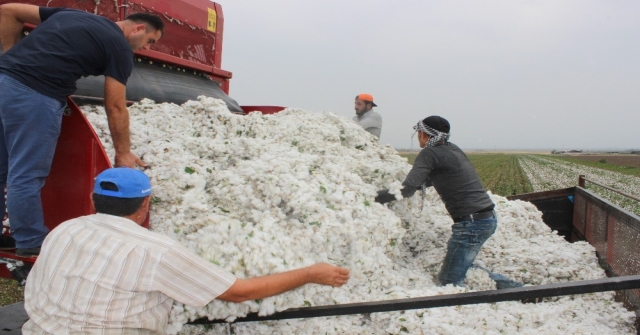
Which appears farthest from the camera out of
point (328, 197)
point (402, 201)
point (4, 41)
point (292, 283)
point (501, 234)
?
point (501, 234)

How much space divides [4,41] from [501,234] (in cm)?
422

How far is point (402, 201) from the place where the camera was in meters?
3.99

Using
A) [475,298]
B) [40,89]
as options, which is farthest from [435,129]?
[40,89]

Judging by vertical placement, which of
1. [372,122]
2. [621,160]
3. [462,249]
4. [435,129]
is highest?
[372,122]

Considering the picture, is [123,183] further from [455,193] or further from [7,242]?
[455,193]

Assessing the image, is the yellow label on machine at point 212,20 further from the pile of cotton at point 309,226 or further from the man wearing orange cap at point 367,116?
the pile of cotton at point 309,226

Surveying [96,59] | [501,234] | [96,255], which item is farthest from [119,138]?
[501,234]

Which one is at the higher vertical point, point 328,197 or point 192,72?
point 192,72

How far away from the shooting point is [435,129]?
385 centimetres

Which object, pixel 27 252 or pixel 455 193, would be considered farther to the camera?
pixel 455 193

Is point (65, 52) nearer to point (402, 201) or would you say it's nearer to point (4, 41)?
point (4, 41)

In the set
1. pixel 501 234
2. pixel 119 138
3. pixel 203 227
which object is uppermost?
pixel 119 138

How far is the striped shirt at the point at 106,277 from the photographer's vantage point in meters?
1.87

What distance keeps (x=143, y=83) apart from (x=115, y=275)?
101 inches
